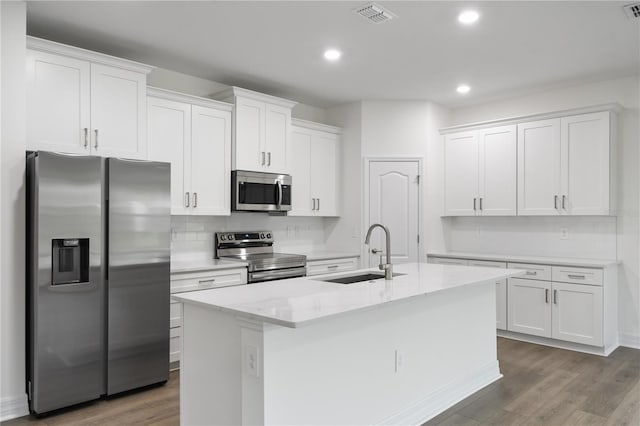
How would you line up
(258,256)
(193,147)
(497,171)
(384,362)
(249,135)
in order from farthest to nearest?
(497,171)
(258,256)
(249,135)
(193,147)
(384,362)

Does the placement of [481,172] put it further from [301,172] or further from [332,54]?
[332,54]

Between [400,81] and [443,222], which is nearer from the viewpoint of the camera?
[400,81]

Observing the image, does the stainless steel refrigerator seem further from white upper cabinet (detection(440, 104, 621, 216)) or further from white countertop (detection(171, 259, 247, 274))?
white upper cabinet (detection(440, 104, 621, 216))

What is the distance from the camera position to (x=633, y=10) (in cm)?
316

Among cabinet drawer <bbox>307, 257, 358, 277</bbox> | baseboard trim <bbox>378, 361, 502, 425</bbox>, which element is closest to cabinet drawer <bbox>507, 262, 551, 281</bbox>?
baseboard trim <bbox>378, 361, 502, 425</bbox>

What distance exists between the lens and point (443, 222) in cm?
589

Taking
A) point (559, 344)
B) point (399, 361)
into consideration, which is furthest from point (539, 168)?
point (399, 361)

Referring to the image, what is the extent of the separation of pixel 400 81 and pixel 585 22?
1853 mm

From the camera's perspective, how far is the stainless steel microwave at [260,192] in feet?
15.1

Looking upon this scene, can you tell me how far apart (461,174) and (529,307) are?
1748mm

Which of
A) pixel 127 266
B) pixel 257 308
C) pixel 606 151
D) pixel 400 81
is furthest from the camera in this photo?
pixel 400 81

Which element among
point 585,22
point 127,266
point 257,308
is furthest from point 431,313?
point 585,22

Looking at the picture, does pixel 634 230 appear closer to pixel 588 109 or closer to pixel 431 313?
pixel 588 109

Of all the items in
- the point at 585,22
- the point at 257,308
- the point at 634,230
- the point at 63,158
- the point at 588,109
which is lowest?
the point at 257,308
